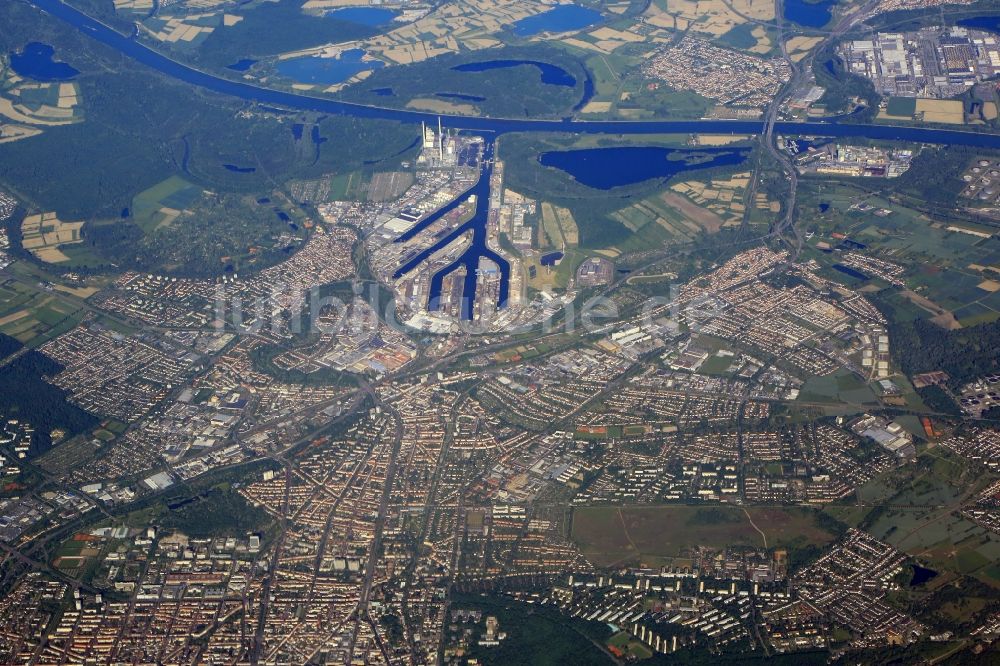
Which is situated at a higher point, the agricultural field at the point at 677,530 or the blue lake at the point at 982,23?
the blue lake at the point at 982,23

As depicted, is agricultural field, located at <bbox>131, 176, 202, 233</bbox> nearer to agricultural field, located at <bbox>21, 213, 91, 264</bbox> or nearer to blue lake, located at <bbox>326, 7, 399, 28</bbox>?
agricultural field, located at <bbox>21, 213, 91, 264</bbox>

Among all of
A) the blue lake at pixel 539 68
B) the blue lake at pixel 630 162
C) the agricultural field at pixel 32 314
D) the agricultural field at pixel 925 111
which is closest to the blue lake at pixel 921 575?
the blue lake at pixel 630 162

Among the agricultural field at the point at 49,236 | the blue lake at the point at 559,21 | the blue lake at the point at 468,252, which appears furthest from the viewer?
the blue lake at the point at 559,21

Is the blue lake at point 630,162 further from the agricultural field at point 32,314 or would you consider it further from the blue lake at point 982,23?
the agricultural field at point 32,314

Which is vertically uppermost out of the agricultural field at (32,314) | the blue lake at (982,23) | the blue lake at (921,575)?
the blue lake at (982,23)

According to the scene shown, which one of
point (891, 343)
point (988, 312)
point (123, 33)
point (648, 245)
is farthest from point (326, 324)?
point (123, 33)

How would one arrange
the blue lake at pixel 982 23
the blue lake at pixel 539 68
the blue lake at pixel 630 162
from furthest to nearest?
the blue lake at pixel 982 23 < the blue lake at pixel 539 68 < the blue lake at pixel 630 162

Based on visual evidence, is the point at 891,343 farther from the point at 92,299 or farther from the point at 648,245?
the point at 92,299
